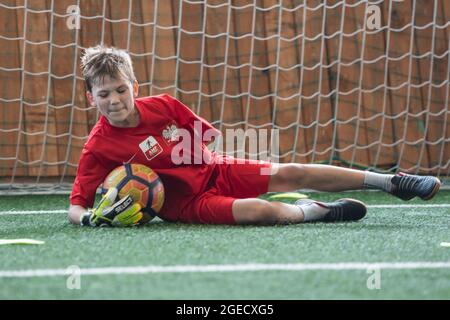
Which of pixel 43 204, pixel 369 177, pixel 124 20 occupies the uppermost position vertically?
pixel 124 20

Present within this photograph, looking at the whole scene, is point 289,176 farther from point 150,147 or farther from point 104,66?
point 104,66

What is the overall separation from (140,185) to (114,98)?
10.9 inches

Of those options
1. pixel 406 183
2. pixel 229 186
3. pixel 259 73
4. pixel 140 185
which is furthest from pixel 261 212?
pixel 259 73

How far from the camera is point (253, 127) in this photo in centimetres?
409

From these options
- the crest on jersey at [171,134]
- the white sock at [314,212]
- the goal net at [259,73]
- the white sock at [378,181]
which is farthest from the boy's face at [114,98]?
the goal net at [259,73]

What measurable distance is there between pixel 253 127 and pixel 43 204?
113cm

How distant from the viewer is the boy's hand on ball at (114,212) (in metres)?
2.53

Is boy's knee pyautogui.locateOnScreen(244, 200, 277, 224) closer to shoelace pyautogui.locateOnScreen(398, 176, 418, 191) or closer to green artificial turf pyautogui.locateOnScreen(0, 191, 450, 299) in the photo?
green artificial turf pyautogui.locateOnScreen(0, 191, 450, 299)

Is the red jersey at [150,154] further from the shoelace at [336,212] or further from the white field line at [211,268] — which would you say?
the white field line at [211,268]

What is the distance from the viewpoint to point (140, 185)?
256 cm

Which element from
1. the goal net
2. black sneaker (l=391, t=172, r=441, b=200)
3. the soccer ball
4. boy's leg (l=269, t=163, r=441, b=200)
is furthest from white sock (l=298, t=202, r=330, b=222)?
the goal net
